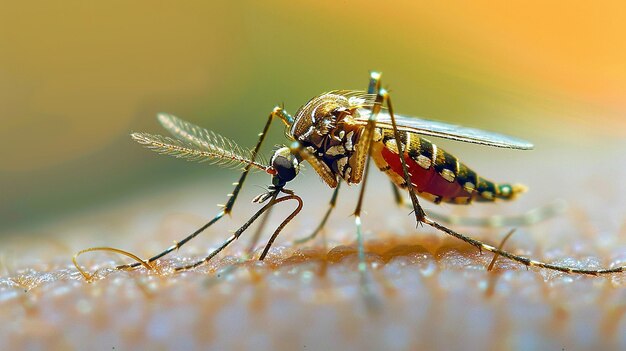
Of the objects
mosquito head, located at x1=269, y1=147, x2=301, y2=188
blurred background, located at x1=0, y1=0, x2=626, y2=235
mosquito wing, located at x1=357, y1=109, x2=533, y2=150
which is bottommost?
blurred background, located at x1=0, y1=0, x2=626, y2=235

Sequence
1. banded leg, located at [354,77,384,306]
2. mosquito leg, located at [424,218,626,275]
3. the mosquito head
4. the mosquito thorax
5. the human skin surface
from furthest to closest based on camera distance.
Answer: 1. the mosquito thorax
2. the mosquito head
3. banded leg, located at [354,77,384,306]
4. mosquito leg, located at [424,218,626,275]
5. the human skin surface

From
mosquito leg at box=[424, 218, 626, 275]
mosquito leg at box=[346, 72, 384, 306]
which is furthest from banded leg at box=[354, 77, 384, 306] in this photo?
mosquito leg at box=[424, 218, 626, 275]

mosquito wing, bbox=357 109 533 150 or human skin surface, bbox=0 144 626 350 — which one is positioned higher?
mosquito wing, bbox=357 109 533 150

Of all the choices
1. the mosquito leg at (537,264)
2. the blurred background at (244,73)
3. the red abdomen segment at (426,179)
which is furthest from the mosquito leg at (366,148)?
the blurred background at (244,73)

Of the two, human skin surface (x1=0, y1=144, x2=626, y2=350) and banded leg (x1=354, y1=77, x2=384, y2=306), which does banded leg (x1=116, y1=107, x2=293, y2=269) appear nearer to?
human skin surface (x1=0, y1=144, x2=626, y2=350)

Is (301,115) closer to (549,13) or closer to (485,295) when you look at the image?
(485,295)

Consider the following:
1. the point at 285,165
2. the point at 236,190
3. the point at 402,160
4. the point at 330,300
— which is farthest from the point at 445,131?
the point at 330,300

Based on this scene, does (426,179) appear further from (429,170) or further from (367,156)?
(367,156)
